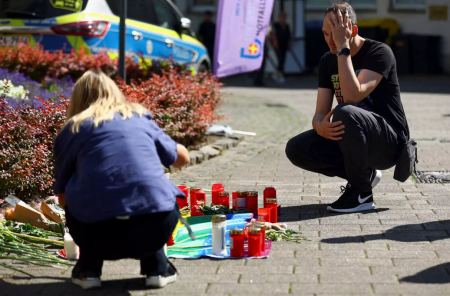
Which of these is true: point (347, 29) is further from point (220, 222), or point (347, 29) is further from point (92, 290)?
point (92, 290)

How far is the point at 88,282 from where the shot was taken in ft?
18.1

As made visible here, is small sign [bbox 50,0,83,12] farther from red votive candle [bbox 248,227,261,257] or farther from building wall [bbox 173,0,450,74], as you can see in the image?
building wall [bbox 173,0,450,74]

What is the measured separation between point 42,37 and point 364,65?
282 inches

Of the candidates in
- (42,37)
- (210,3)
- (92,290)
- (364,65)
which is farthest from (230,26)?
(210,3)

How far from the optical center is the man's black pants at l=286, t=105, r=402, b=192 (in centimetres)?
732

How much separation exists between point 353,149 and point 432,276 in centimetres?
184

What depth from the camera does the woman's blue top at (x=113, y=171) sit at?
5355 millimetres

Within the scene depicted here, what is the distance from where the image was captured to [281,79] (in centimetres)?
2352

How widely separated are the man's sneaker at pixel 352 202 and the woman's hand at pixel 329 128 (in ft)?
1.39

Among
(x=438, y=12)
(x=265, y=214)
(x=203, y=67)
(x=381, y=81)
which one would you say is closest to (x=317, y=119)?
(x=381, y=81)

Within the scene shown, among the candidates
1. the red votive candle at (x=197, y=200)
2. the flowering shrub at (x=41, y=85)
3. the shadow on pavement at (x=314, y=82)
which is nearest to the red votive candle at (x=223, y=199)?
the red votive candle at (x=197, y=200)

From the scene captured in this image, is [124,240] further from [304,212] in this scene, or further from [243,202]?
[304,212]

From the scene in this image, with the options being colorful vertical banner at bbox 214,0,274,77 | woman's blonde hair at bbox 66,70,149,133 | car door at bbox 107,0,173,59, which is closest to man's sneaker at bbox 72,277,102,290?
woman's blonde hair at bbox 66,70,149,133

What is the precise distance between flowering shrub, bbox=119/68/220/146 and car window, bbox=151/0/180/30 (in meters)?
3.47
